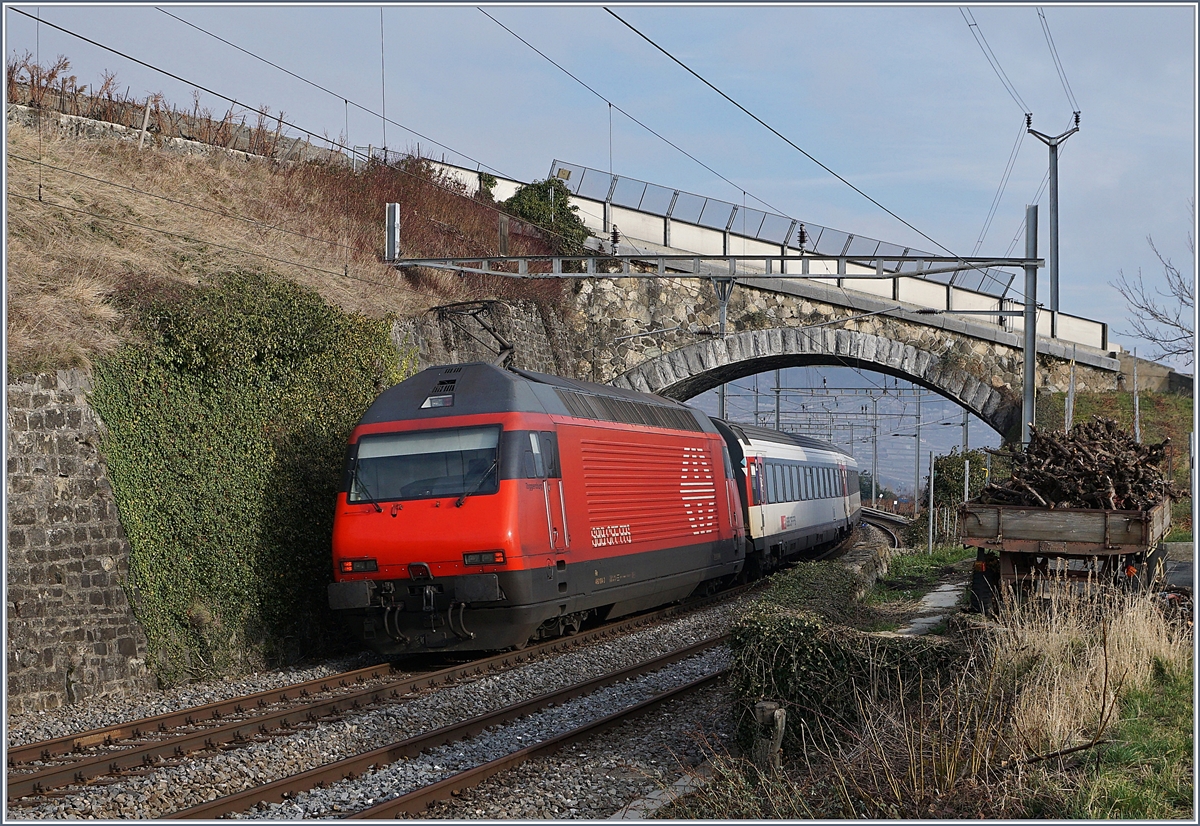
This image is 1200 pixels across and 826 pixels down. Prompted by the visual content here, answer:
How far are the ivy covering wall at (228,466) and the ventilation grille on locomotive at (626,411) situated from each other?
3600 mm

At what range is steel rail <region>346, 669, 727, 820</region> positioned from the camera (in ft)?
23.9

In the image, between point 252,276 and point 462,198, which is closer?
point 252,276

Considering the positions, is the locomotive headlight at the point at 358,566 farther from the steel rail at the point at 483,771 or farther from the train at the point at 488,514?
the steel rail at the point at 483,771

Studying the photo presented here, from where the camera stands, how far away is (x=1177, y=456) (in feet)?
96.2

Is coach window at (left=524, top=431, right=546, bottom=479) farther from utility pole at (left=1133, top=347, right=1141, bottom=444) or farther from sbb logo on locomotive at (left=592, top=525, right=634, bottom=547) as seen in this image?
utility pole at (left=1133, top=347, right=1141, bottom=444)

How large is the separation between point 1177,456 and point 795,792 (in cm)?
2654

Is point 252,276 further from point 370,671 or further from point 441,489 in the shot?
point 370,671

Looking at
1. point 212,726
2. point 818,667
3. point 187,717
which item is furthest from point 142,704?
point 818,667

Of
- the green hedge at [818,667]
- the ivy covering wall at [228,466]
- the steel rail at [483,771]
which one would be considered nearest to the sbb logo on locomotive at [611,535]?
the steel rail at [483,771]

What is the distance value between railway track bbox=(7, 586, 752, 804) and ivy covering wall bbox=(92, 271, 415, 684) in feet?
6.05

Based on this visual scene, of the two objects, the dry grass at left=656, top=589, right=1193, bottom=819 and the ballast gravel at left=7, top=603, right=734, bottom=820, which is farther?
the ballast gravel at left=7, top=603, right=734, bottom=820

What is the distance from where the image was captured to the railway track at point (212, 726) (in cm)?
820

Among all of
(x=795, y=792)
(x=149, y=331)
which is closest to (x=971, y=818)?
(x=795, y=792)

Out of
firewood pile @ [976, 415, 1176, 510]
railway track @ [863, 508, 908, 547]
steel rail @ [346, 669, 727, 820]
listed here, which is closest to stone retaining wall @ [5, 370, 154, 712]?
steel rail @ [346, 669, 727, 820]
